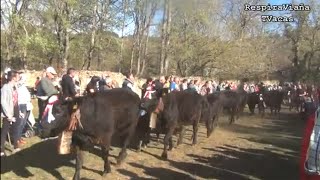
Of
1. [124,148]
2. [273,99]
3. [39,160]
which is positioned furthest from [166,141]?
[273,99]

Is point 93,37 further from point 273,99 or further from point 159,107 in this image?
point 273,99

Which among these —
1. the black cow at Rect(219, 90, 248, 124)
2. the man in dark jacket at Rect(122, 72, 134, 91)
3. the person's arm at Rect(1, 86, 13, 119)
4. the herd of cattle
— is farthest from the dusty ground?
the black cow at Rect(219, 90, 248, 124)

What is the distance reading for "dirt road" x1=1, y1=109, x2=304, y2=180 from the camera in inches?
285

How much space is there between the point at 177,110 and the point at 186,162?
57.6 inches

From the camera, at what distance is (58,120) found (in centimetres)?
504

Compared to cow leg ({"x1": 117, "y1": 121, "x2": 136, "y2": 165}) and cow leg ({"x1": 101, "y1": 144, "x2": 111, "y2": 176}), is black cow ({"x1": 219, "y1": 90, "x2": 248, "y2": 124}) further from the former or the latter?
cow leg ({"x1": 101, "y1": 144, "x2": 111, "y2": 176})

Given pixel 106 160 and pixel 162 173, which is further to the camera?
pixel 162 173

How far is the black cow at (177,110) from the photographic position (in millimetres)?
9758

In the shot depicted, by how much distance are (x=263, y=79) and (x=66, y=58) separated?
24937 millimetres

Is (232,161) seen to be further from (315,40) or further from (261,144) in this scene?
(315,40)

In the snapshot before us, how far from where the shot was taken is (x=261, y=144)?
510 inches

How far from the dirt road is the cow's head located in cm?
102

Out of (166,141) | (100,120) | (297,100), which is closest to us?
(100,120)

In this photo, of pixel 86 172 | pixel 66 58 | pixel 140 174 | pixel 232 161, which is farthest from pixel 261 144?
pixel 66 58
